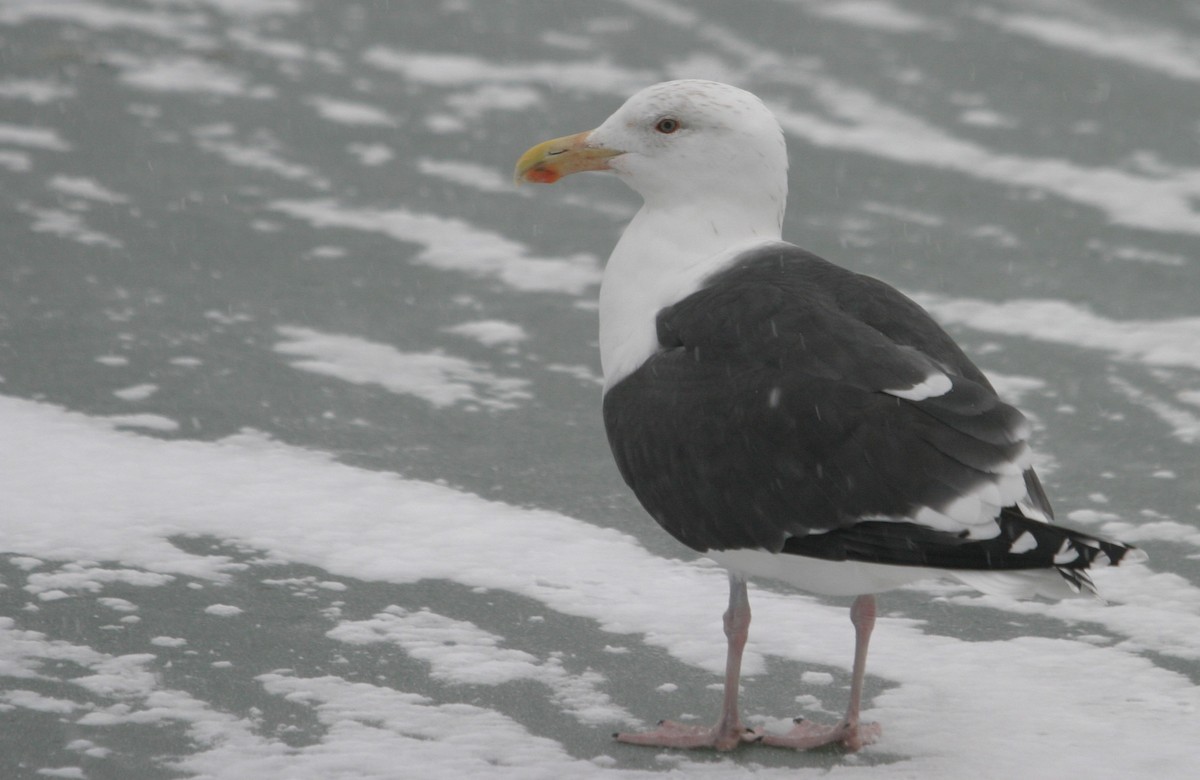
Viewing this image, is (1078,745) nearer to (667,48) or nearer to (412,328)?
(412,328)

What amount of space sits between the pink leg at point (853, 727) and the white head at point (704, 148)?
1.17 m

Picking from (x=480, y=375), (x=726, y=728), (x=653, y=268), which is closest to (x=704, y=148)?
(x=653, y=268)

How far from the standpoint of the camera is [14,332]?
6.26 meters

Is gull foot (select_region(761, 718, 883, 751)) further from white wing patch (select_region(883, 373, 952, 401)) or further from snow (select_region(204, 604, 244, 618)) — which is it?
snow (select_region(204, 604, 244, 618))

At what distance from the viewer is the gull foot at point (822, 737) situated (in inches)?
160

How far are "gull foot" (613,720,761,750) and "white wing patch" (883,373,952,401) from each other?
0.89 meters

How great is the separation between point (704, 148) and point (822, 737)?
161 centimetres

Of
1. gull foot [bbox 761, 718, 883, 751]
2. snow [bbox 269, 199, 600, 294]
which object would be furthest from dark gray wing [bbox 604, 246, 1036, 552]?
snow [bbox 269, 199, 600, 294]

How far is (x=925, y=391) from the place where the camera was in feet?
12.5

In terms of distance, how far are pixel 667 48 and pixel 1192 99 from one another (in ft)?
9.72

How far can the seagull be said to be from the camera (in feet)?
12.0

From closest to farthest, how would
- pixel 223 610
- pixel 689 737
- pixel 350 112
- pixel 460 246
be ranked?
pixel 689 737 → pixel 223 610 → pixel 460 246 → pixel 350 112

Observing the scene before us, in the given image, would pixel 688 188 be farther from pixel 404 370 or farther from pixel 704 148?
pixel 404 370

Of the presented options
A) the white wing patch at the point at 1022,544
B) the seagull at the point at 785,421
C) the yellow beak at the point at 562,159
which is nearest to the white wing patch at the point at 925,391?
the seagull at the point at 785,421
